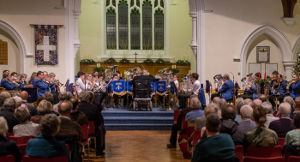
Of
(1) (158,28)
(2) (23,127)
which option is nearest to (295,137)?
(2) (23,127)

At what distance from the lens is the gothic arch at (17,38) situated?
1191 centimetres

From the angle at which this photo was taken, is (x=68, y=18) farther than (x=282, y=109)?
Yes

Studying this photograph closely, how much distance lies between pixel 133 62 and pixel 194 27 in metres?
3.51

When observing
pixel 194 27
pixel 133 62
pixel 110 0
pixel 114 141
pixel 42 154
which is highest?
pixel 110 0

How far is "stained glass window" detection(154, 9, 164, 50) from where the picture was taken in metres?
15.8

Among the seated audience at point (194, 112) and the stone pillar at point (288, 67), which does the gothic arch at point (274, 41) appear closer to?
the stone pillar at point (288, 67)

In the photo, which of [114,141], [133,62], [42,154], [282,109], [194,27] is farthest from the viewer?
[133,62]

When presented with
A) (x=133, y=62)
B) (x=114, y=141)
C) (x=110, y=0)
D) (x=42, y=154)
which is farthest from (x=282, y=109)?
(x=110, y=0)

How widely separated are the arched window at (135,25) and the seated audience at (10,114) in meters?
11.0

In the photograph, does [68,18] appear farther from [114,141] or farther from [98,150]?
[98,150]

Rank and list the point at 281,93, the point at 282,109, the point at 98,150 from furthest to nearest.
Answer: the point at 281,93
the point at 98,150
the point at 282,109

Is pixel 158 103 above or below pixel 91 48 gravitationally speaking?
below

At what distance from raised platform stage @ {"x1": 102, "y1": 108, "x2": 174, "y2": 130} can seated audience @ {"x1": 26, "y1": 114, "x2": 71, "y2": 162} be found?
570 cm

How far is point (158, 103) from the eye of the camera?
12.1m
